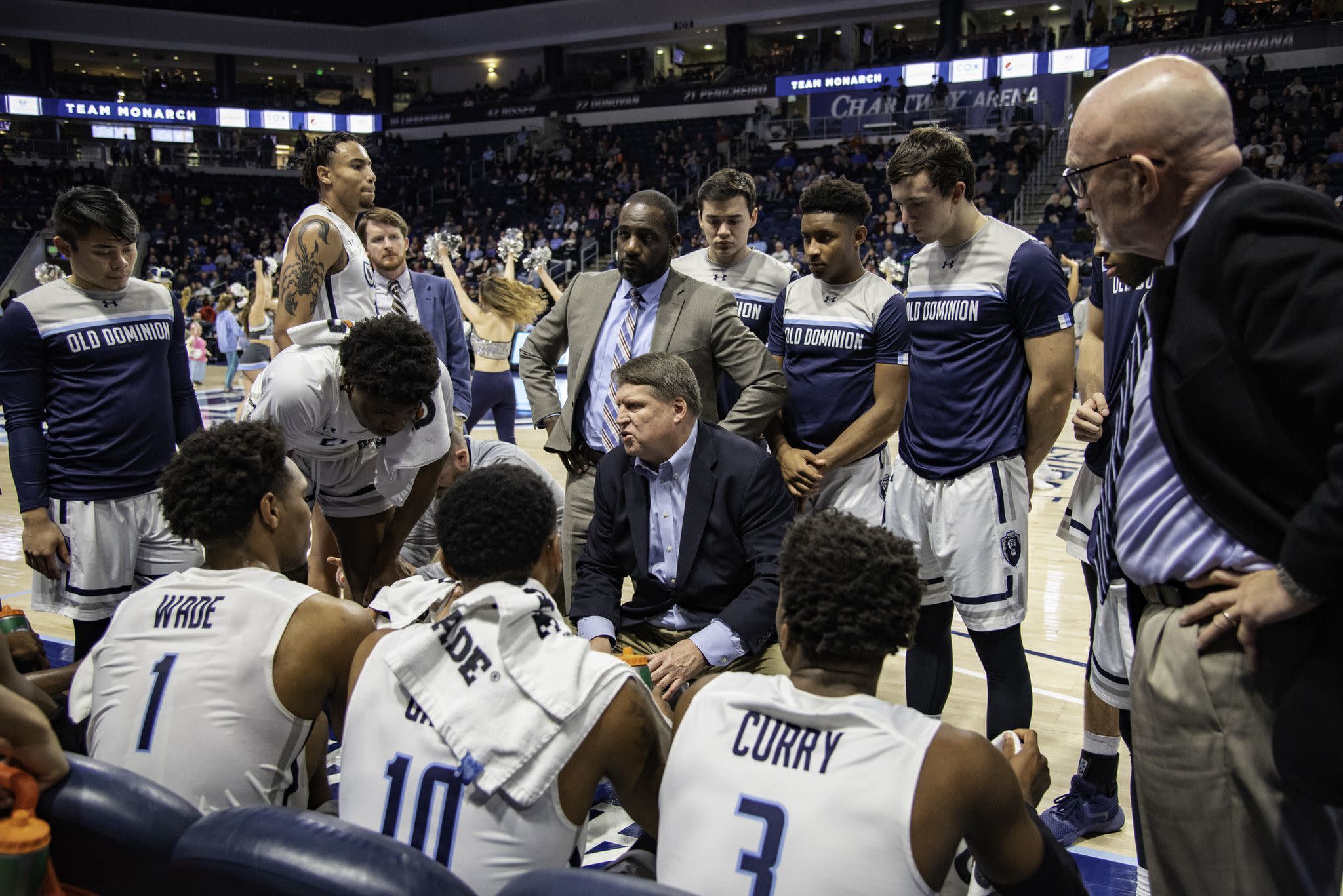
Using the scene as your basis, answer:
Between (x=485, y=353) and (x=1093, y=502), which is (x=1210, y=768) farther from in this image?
(x=485, y=353)

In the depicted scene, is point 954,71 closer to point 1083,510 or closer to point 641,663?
point 1083,510

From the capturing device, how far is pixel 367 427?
3285 mm

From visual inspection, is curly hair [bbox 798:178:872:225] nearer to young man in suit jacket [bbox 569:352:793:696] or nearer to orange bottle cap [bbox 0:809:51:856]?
young man in suit jacket [bbox 569:352:793:696]

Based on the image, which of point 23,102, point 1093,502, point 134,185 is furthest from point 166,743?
point 23,102

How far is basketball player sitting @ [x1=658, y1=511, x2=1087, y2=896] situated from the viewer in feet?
5.18

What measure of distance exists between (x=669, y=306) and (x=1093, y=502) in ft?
5.17

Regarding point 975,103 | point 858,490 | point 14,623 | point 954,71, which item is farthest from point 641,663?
point 954,71

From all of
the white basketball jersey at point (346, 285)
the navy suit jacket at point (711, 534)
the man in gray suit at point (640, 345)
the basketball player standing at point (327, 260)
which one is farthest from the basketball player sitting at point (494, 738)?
the white basketball jersey at point (346, 285)

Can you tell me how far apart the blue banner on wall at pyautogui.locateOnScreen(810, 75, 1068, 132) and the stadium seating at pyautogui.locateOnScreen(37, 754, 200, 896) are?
2431 centimetres

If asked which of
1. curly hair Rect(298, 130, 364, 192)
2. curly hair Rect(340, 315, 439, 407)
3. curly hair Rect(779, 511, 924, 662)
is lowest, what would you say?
curly hair Rect(779, 511, 924, 662)

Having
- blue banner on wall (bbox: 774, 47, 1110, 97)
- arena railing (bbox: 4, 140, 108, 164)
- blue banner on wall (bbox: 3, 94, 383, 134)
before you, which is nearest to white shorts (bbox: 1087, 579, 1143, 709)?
blue banner on wall (bbox: 774, 47, 1110, 97)

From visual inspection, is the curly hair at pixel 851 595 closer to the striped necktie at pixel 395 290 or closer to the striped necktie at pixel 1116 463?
the striped necktie at pixel 1116 463

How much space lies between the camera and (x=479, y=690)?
1810mm

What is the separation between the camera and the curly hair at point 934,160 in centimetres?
324
